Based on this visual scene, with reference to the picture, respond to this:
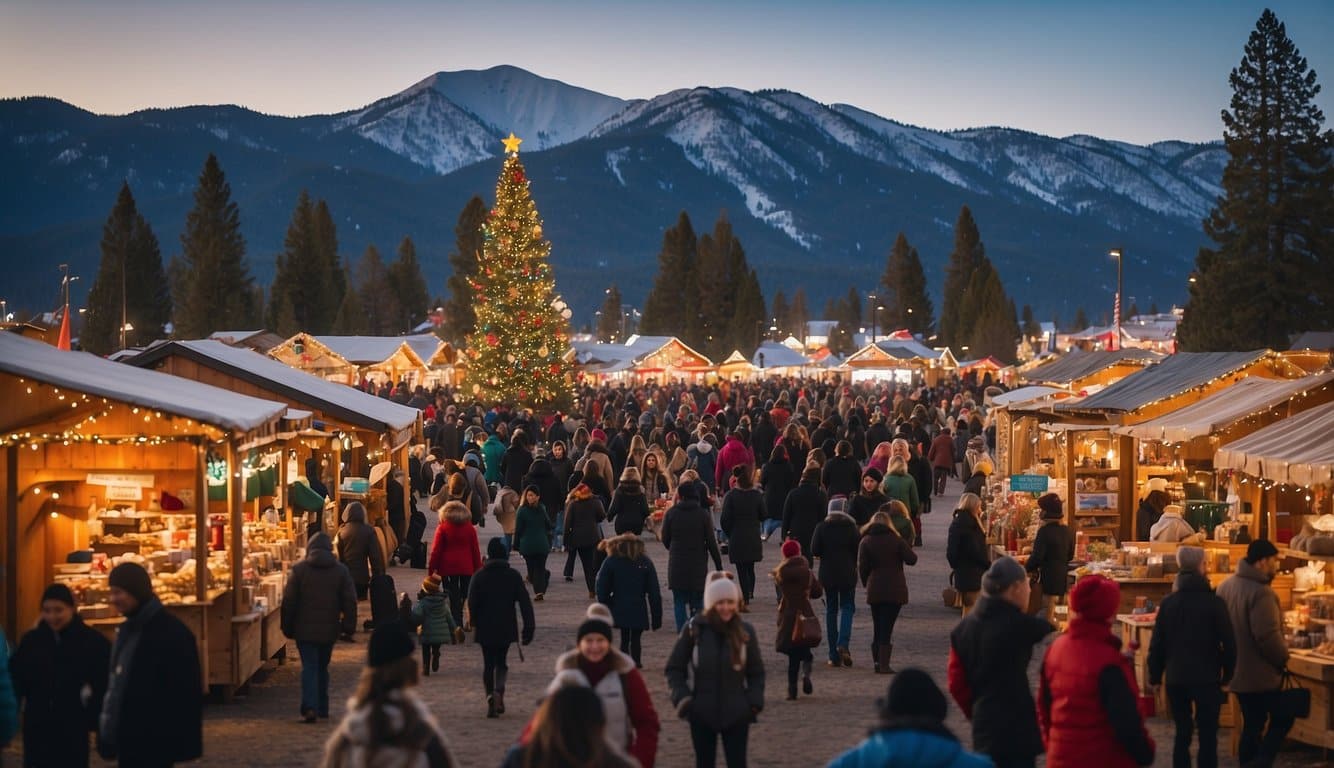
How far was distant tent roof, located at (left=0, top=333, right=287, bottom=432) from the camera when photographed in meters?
10.9

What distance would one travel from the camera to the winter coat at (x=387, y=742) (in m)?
5.18

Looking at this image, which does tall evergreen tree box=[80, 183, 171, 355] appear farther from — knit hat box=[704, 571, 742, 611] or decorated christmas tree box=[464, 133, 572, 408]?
knit hat box=[704, 571, 742, 611]

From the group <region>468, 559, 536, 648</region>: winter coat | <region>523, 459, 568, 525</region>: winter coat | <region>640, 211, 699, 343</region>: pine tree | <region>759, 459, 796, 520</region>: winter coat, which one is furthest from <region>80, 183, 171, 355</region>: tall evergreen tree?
<region>468, 559, 536, 648</region>: winter coat

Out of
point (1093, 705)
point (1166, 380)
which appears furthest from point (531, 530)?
point (1093, 705)

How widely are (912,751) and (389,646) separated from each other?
1966 mm

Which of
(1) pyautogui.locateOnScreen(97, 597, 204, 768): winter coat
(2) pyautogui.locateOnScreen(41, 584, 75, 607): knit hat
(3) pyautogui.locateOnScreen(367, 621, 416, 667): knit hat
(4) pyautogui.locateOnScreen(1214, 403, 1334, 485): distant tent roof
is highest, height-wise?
(4) pyautogui.locateOnScreen(1214, 403, 1334, 485): distant tent roof

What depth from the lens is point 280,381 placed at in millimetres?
17891

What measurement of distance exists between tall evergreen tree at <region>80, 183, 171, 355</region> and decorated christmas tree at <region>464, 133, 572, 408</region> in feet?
149

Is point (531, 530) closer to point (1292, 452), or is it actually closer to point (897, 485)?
point (897, 485)

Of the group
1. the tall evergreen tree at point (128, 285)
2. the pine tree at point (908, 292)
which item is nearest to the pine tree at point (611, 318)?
the pine tree at point (908, 292)

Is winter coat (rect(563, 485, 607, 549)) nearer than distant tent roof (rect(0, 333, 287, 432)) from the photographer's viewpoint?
No

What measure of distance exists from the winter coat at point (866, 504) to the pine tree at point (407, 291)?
92.8m

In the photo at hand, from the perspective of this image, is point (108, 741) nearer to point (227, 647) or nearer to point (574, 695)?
point (574, 695)

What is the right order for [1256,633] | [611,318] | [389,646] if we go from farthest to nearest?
1. [611,318]
2. [1256,633]
3. [389,646]
